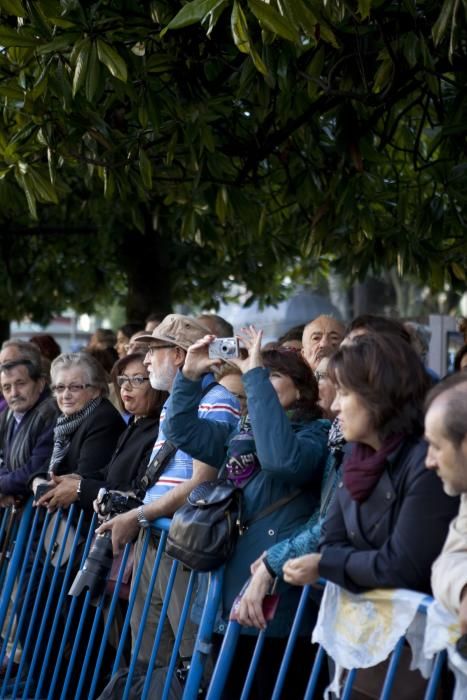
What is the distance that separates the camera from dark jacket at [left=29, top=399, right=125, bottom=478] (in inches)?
239

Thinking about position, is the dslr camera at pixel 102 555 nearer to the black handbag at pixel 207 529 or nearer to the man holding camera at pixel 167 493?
the man holding camera at pixel 167 493

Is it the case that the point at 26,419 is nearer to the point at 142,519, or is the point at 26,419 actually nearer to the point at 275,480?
the point at 142,519

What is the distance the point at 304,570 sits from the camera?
341 cm

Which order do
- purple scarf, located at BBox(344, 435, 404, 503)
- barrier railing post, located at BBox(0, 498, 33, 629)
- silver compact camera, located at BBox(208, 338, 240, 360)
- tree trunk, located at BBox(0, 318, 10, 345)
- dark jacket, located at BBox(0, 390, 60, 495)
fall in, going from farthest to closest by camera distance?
tree trunk, located at BBox(0, 318, 10, 345)
dark jacket, located at BBox(0, 390, 60, 495)
barrier railing post, located at BBox(0, 498, 33, 629)
silver compact camera, located at BBox(208, 338, 240, 360)
purple scarf, located at BBox(344, 435, 404, 503)

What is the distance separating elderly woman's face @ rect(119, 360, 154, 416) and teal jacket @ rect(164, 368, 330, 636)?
1.55 m

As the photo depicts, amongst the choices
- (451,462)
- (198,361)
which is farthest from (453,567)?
(198,361)

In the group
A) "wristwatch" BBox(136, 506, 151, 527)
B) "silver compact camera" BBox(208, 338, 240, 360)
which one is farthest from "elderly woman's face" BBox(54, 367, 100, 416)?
"silver compact camera" BBox(208, 338, 240, 360)

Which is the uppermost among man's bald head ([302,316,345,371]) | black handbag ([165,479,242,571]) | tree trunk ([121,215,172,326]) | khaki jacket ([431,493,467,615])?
tree trunk ([121,215,172,326])

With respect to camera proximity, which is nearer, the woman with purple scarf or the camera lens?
the woman with purple scarf

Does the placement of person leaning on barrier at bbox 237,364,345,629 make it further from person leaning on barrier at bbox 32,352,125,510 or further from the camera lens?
person leaning on barrier at bbox 32,352,125,510

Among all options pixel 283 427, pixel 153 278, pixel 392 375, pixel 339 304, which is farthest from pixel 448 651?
pixel 339 304

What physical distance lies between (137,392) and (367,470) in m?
2.56

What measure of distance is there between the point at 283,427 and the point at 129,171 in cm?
268

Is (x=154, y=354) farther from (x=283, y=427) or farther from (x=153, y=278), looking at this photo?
(x=153, y=278)
